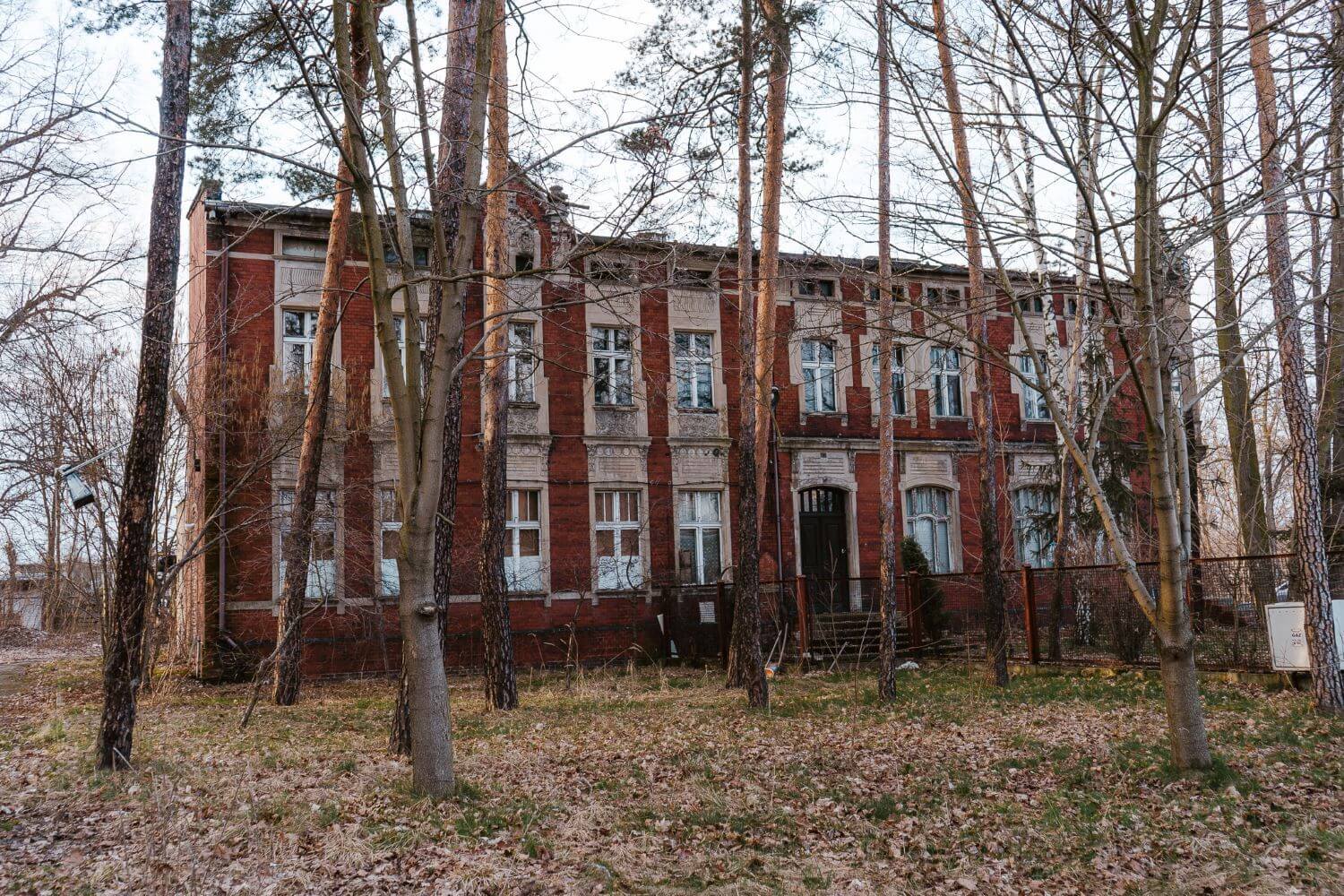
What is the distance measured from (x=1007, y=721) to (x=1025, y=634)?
221 inches

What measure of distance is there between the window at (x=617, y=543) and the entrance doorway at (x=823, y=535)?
390 cm

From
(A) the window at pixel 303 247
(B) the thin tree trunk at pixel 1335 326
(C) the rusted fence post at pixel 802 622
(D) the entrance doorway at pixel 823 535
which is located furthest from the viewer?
(D) the entrance doorway at pixel 823 535

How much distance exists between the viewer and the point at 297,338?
19531mm

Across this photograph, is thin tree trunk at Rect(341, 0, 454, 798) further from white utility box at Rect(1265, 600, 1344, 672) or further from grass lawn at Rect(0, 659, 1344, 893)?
white utility box at Rect(1265, 600, 1344, 672)

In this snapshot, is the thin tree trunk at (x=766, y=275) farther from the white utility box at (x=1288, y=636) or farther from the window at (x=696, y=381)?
the window at (x=696, y=381)

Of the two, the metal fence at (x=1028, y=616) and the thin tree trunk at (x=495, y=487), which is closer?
the metal fence at (x=1028, y=616)

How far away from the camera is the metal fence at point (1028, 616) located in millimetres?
13109

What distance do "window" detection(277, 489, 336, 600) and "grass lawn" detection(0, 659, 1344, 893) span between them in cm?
666

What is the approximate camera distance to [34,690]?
55.2 ft

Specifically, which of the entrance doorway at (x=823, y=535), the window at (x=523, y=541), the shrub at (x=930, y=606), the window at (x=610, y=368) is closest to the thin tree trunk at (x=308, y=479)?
the window at (x=523, y=541)

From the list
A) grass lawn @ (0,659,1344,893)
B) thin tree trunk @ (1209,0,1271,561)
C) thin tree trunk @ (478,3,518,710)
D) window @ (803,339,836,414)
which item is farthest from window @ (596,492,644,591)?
thin tree trunk @ (1209,0,1271,561)

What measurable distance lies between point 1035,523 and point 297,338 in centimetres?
1587

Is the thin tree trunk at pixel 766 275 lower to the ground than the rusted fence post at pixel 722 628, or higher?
higher

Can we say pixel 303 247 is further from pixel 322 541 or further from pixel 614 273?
pixel 614 273
